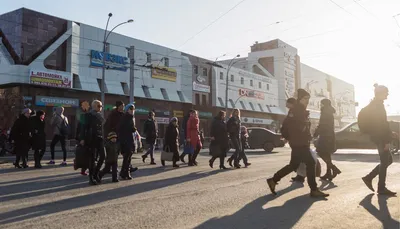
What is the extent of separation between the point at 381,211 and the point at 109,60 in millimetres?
31867

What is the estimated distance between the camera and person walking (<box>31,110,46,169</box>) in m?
9.79

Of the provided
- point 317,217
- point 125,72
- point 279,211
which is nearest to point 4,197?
point 279,211

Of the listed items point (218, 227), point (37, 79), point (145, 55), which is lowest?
point (218, 227)

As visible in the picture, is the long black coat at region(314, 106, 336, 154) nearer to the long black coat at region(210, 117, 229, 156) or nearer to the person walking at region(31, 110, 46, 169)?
the long black coat at region(210, 117, 229, 156)

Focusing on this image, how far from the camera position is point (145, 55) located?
37438mm

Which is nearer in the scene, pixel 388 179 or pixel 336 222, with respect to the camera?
pixel 336 222

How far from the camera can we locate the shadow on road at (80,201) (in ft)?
13.8

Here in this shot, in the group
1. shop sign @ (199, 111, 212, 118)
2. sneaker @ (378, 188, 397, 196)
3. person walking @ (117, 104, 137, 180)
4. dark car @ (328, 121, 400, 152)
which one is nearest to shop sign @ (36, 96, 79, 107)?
shop sign @ (199, 111, 212, 118)

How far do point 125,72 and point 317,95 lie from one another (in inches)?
2439

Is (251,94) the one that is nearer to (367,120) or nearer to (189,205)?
(367,120)

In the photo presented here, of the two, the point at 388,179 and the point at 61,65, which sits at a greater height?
the point at 61,65

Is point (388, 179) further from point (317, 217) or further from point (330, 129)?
point (317, 217)

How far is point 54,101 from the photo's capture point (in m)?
29.2

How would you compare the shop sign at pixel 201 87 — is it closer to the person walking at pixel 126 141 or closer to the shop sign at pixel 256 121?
the shop sign at pixel 256 121
